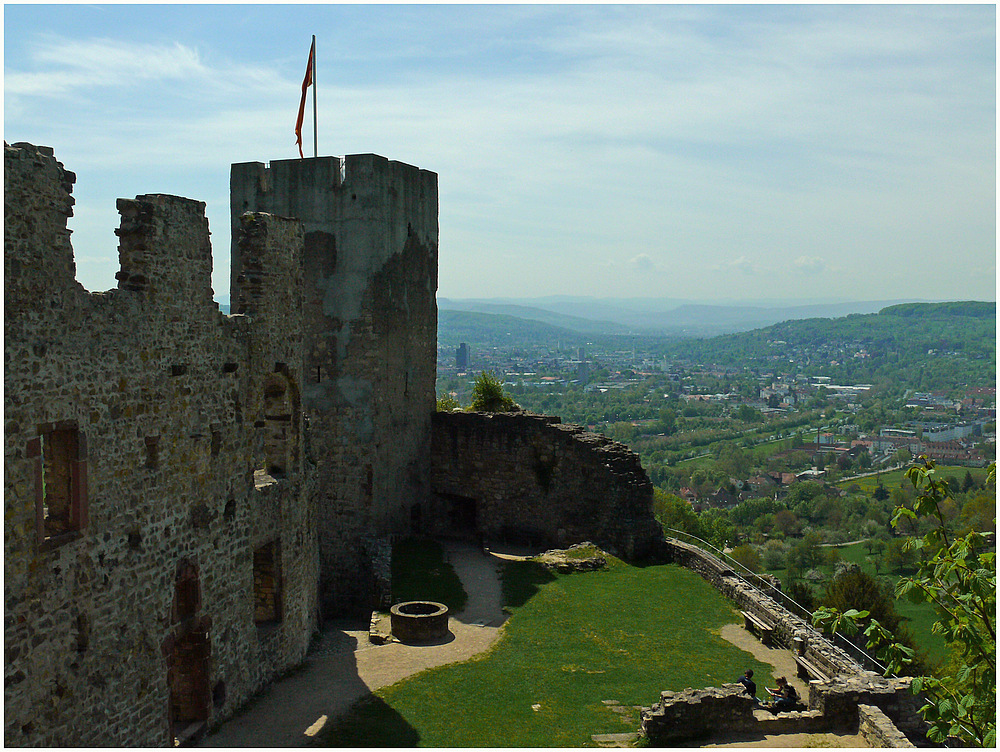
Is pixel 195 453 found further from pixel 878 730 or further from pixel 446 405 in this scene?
pixel 446 405

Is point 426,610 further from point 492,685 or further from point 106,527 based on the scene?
point 106,527

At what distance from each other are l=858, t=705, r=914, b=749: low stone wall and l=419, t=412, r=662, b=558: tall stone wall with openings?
32.6 feet

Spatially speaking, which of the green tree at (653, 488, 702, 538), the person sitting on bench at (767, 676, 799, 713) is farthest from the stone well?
the green tree at (653, 488, 702, 538)

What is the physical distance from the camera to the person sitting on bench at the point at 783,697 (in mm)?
14914

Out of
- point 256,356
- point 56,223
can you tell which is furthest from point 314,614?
point 56,223

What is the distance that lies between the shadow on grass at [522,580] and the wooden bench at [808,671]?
630 centimetres

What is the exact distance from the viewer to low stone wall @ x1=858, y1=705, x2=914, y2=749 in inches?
538

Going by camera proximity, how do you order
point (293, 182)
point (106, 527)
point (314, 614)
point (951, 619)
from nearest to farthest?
point (951, 619) < point (106, 527) < point (314, 614) < point (293, 182)

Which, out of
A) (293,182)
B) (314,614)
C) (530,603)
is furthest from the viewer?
(293,182)

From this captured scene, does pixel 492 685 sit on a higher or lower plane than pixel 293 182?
lower

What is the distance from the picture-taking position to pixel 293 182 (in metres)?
24.5

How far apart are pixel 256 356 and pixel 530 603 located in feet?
29.4

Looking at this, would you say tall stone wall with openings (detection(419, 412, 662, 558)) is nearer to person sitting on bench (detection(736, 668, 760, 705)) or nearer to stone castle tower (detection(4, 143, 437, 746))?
stone castle tower (detection(4, 143, 437, 746))

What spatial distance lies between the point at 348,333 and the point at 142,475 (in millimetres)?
12678
